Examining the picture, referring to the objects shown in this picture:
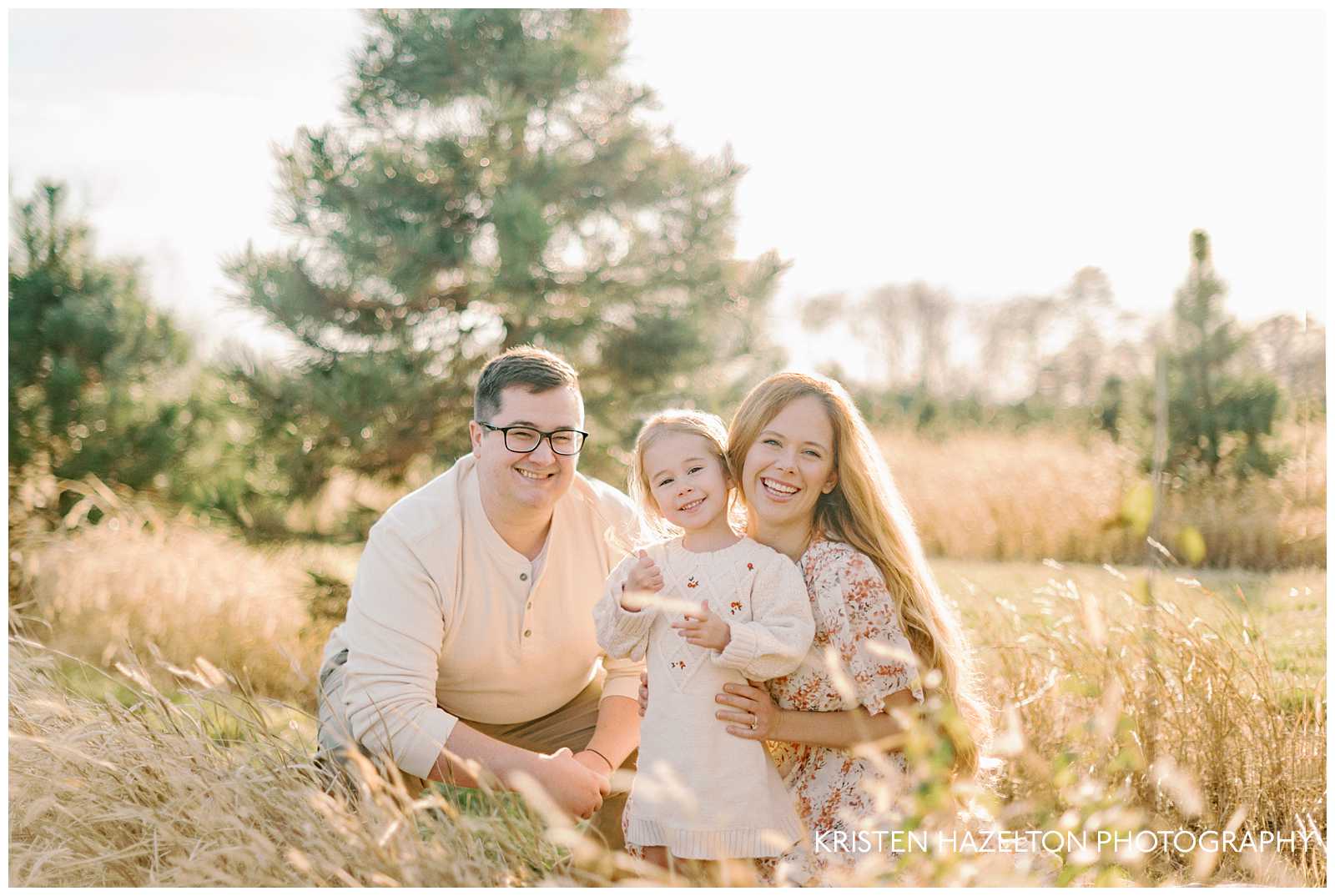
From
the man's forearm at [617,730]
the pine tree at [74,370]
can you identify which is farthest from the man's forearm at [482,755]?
the pine tree at [74,370]

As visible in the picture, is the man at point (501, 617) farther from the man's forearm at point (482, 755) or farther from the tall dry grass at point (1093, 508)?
the tall dry grass at point (1093, 508)

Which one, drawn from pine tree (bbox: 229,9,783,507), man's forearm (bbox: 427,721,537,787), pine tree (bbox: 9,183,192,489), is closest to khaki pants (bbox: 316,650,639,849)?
man's forearm (bbox: 427,721,537,787)

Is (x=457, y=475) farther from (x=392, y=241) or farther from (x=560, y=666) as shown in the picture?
(x=392, y=241)

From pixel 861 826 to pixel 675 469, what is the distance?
1.02 m

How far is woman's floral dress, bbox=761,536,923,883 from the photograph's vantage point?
111 inches

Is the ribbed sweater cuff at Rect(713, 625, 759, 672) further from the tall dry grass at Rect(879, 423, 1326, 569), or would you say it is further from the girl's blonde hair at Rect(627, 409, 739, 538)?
the tall dry grass at Rect(879, 423, 1326, 569)

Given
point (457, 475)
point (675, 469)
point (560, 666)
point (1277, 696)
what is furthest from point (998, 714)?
point (457, 475)

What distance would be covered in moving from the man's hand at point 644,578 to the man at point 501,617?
0.62m

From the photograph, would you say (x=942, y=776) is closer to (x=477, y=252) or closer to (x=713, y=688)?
(x=713, y=688)

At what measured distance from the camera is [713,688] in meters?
2.80

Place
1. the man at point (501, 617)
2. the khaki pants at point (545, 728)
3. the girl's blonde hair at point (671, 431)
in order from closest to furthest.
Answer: the girl's blonde hair at point (671, 431)
the man at point (501, 617)
the khaki pants at point (545, 728)

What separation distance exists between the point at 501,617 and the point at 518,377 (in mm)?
815

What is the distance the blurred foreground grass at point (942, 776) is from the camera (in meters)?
2.54

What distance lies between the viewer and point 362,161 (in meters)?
5.70
